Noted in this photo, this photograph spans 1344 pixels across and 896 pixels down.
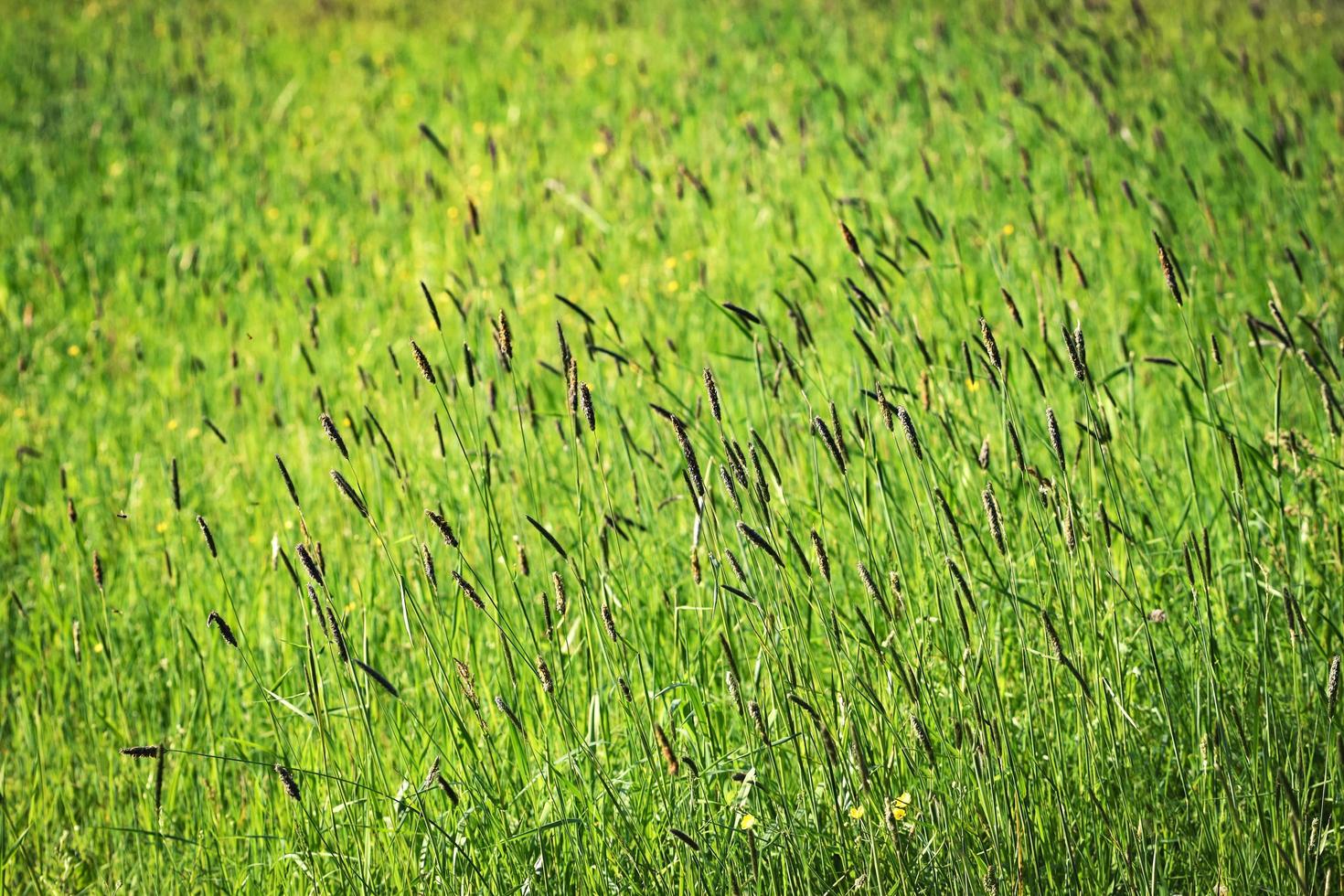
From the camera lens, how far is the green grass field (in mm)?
1580

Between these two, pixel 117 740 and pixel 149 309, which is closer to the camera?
pixel 117 740

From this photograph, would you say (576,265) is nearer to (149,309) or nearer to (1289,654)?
(149,309)

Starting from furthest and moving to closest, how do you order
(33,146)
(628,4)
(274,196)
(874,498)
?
(628,4), (33,146), (274,196), (874,498)

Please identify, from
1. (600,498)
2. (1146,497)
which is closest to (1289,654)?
(1146,497)

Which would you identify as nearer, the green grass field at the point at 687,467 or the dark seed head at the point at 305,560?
the dark seed head at the point at 305,560

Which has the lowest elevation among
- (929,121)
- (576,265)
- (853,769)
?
(853,769)

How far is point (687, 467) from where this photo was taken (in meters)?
1.94

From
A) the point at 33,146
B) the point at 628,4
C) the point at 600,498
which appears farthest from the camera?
the point at 628,4

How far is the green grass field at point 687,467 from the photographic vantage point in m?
1.58

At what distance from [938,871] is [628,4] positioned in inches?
305

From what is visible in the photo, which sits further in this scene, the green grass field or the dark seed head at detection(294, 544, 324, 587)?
the green grass field

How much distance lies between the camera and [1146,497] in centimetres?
242

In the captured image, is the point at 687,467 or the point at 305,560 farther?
the point at 687,467

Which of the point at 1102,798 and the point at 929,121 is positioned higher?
the point at 929,121
